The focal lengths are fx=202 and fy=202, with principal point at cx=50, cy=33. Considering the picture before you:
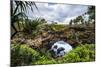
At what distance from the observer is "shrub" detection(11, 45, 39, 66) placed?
2287 mm

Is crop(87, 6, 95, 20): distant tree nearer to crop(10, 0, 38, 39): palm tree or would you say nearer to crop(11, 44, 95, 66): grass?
crop(11, 44, 95, 66): grass

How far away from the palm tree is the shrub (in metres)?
0.17

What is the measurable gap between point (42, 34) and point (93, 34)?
2.29 ft

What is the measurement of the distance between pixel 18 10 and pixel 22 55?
20.5 inches

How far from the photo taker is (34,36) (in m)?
2.39

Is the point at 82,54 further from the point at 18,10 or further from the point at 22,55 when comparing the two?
the point at 18,10

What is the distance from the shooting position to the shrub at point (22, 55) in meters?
2.29

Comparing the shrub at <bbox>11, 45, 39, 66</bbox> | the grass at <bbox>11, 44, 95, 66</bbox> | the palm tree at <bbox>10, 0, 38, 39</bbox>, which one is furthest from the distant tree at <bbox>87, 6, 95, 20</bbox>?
the shrub at <bbox>11, 45, 39, 66</bbox>

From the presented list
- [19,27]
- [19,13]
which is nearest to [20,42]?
[19,27]

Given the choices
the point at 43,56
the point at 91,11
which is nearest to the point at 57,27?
the point at 43,56

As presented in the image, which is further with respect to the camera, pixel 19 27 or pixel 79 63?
pixel 79 63

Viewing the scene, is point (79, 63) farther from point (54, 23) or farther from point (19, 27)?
point (19, 27)

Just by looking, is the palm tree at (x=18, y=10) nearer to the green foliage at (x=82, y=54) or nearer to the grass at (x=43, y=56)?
the grass at (x=43, y=56)

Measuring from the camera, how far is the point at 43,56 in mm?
2412
